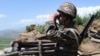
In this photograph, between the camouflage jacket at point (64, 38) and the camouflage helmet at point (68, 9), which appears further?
the camouflage helmet at point (68, 9)

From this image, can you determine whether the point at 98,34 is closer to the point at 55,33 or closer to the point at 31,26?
the point at 31,26

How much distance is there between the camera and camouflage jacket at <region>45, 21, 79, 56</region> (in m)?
5.98

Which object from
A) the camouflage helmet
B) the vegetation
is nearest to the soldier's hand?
the camouflage helmet

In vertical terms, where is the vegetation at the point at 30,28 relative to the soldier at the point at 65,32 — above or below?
A: below

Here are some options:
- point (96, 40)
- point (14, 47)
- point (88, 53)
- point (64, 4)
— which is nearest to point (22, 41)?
point (14, 47)

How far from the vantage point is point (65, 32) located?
602cm

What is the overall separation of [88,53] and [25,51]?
10.5 m

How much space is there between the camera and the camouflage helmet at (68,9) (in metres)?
6.27

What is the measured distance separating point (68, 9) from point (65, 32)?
453 mm

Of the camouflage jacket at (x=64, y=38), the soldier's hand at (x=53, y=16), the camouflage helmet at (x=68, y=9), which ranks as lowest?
the camouflage jacket at (x=64, y=38)

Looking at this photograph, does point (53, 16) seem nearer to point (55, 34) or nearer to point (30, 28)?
point (55, 34)

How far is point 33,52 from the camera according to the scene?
7219mm

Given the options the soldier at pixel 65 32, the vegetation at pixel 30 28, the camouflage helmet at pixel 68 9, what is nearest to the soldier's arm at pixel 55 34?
the soldier at pixel 65 32

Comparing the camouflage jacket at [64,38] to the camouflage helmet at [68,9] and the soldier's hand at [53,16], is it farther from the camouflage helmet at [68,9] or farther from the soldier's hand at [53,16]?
the camouflage helmet at [68,9]
